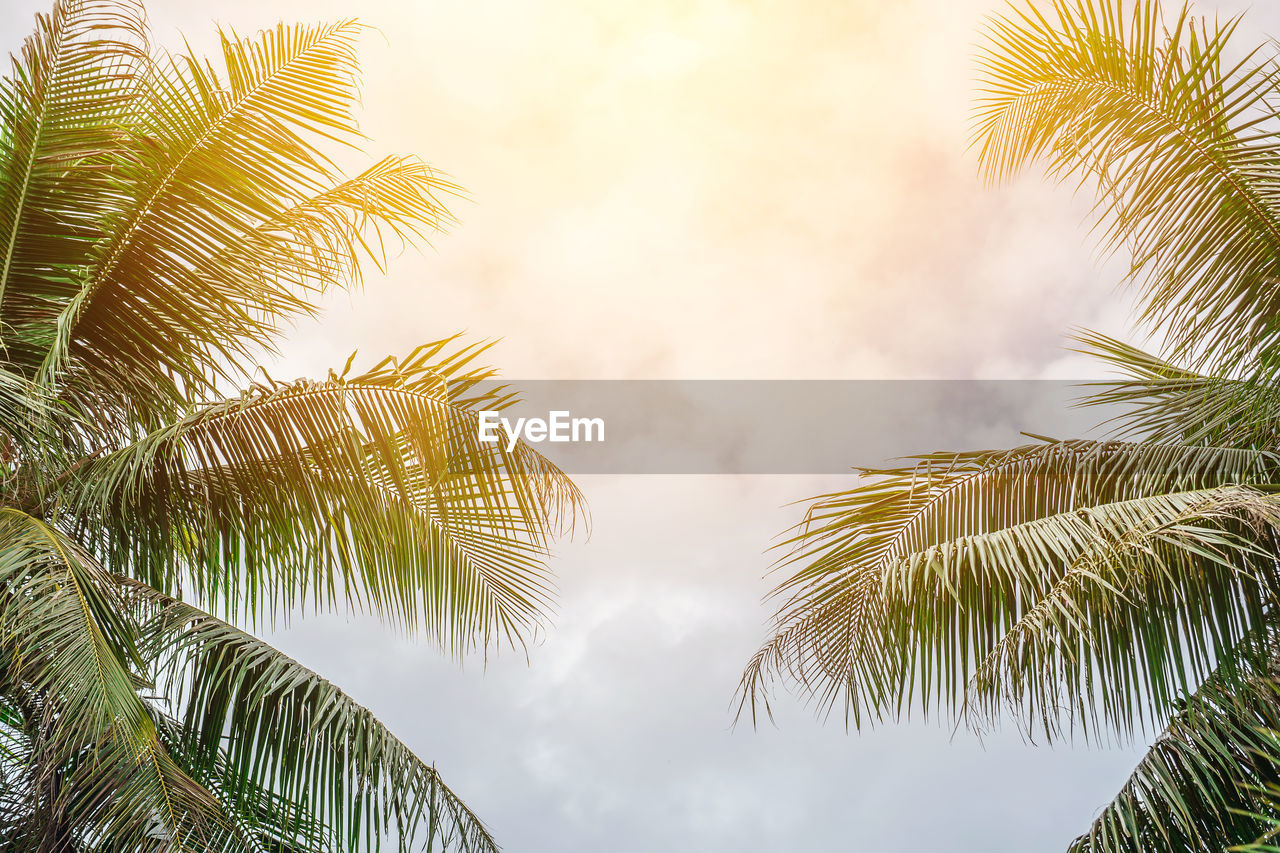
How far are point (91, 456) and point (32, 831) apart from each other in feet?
5.80

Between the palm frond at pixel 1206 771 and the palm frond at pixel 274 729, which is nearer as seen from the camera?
the palm frond at pixel 1206 771

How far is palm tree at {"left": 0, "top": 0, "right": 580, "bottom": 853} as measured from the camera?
502 cm

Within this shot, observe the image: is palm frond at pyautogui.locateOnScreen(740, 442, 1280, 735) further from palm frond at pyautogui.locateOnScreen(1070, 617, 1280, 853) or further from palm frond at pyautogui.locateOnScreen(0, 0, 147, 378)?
palm frond at pyautogui.locateOnScreen(0, 0, 147, 378)

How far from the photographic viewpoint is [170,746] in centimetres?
544

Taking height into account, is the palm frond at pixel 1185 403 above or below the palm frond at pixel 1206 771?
above

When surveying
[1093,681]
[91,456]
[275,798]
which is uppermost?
[91,456]

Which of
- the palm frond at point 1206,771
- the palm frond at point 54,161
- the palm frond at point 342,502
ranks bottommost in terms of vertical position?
the palm frond at point 1206,771

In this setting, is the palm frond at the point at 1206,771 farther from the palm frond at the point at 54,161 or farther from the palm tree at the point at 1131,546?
the palm frond at the point at 54,161

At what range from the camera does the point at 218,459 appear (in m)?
5.35

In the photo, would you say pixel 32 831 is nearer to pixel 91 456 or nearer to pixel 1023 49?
pixel 91 456

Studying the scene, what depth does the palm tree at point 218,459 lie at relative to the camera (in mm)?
5020

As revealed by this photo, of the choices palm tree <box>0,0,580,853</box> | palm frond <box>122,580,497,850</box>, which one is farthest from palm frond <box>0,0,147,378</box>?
A: palm frond <box>122,580,497,850</box>

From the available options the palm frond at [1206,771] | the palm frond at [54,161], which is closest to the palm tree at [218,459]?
the palm frond at [54,161]

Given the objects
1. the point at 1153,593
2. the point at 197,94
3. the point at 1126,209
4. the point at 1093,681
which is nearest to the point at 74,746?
the point at 197,94
